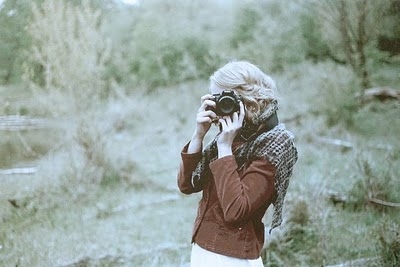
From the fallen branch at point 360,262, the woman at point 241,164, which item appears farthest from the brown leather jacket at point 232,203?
the fallen branch at point 360,262

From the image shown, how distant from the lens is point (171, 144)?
9.64 ft

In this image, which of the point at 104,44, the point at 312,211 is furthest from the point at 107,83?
the point at 312,211

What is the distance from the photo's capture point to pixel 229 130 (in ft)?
5.24

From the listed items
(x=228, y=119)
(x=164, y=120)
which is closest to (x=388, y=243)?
(x=164, y=120)

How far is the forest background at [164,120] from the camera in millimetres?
2656

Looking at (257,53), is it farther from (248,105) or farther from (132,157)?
(248,105)

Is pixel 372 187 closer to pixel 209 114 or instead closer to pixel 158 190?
pixel 158 190

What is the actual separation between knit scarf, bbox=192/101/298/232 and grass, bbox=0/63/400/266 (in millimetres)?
1141

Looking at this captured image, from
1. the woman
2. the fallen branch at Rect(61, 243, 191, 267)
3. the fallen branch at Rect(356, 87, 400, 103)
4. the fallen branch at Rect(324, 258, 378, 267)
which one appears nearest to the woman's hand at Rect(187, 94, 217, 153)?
the woman

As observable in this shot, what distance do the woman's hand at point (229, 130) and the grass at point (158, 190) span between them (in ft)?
4.28

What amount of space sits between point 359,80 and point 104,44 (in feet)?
4.60

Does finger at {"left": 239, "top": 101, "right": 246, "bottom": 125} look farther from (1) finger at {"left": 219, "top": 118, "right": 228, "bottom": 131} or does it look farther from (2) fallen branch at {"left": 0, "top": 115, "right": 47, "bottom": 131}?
(2) fallen branch at {"left": 0, "top": 115, "right": 47, "bottom": 131}

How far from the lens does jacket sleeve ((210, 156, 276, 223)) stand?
151cm

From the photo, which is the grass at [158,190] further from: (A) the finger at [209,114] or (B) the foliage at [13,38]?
(A) the finger at [209,114]
